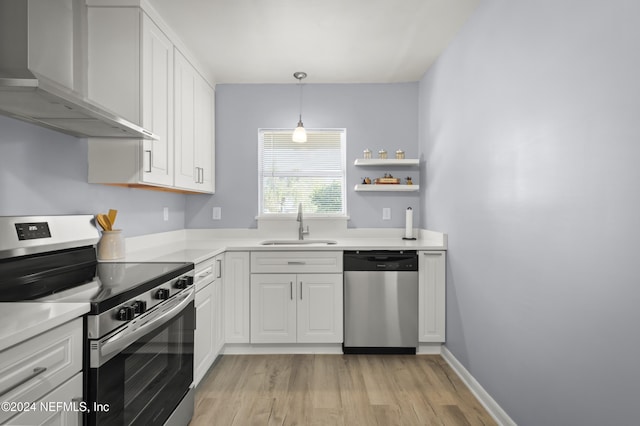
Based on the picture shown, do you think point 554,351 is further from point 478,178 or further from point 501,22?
point 501,22

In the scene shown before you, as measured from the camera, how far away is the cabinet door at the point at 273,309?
10.1 ft

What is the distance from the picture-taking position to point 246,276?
3090 mm

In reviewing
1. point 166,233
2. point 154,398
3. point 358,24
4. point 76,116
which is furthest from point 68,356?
point 358,24

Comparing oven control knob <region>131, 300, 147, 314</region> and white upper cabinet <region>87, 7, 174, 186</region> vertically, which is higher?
white upper cabinet <region>87, 7, 174, 186</region>

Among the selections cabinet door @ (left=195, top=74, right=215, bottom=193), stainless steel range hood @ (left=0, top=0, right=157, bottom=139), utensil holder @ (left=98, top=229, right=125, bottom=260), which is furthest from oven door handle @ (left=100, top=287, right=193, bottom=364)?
cabinet door @ (left=195, top=74, right=215, bottom=193)

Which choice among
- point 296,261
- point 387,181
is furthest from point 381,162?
point 296,261

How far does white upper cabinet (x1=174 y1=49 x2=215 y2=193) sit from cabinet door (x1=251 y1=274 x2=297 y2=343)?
3.29 ft

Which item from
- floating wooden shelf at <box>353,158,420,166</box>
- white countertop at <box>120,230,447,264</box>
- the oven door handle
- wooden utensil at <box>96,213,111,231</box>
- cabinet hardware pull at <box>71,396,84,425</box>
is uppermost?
floating wooden shelf at <box>353,158,420,166</box>

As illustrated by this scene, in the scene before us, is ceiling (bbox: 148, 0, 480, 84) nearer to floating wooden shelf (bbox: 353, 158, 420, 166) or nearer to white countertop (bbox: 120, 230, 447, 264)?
floating wooden shelf (bbox: 353, 158, 420, 166)

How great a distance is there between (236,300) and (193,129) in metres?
1.48

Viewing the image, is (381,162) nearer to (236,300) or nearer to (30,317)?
(236,300)

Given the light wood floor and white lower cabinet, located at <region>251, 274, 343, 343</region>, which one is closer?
the light wood floor

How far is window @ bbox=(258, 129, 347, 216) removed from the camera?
381 cm

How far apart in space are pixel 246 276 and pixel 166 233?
2.70 feet
